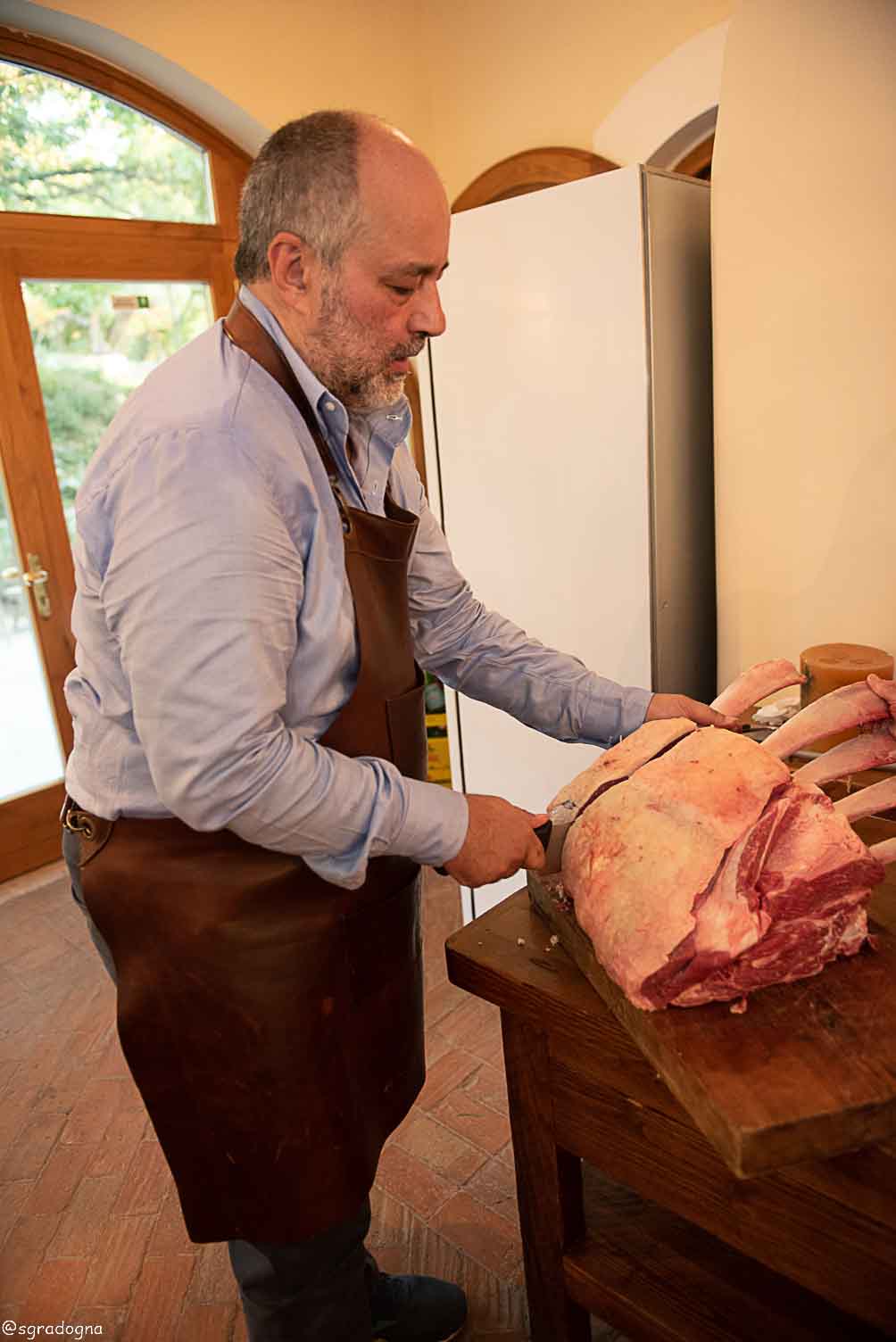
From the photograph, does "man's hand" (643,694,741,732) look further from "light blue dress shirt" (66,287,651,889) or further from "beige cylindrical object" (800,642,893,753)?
"light blue dress shirt" (66,287,651,889)

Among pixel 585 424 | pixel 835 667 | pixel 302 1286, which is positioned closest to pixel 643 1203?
pixel 302 1286

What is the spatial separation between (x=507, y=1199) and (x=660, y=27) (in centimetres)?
402

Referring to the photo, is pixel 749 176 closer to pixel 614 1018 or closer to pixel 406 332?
pixel 406 332

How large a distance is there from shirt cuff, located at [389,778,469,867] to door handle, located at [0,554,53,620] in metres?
3.32

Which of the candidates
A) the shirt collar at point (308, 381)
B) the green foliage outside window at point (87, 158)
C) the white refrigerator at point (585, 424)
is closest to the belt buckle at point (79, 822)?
the shirt collar at point (308, 381)

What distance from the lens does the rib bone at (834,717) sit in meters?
1.58

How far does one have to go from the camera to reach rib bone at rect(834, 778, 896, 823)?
142cm

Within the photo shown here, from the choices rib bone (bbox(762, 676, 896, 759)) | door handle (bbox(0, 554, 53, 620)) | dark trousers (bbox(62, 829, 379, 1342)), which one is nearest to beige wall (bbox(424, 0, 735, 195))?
door handle (bbox(0, 554, 53, 620))

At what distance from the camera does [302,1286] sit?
1.54 m

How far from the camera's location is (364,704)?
56.4 inches

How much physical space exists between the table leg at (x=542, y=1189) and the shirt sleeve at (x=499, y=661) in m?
0.60

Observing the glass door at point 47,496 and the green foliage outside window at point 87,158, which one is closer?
the green foliage outside window at point 87,158

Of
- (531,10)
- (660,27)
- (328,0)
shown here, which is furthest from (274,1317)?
(328,0)

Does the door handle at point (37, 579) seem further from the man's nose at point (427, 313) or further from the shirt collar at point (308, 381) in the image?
the man's nose at point (427, 313)
